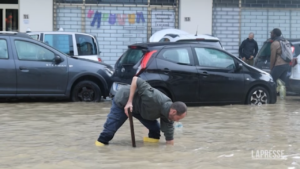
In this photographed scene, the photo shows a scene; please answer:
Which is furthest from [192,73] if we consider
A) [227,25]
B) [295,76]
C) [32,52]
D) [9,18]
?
[9,18]

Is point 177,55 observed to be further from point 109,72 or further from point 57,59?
point 57,59

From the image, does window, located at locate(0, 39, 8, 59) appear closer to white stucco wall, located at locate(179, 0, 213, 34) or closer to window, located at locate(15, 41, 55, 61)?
window, located at locate(15, 41, 55, 61)

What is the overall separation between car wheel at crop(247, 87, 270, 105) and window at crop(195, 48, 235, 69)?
2.66ft

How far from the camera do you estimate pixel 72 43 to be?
16.7 metres

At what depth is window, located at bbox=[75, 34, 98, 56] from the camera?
16.8 meters

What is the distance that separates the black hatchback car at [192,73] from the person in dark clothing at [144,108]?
4.24 meters

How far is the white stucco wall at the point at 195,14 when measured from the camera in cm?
2184

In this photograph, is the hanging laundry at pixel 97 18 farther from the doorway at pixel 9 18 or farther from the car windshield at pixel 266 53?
the car windshield at pixel 266 53

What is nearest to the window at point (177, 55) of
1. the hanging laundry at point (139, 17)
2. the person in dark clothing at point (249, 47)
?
the person in dark clothing at point (249, 47)

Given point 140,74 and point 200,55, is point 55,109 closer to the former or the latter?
point 140,74

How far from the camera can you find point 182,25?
21828 millimetres

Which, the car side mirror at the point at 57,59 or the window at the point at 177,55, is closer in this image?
the window at the point at 177,55

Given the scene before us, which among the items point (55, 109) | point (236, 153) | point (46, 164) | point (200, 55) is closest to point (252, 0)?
point (200, 55)

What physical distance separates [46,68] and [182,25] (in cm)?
914
